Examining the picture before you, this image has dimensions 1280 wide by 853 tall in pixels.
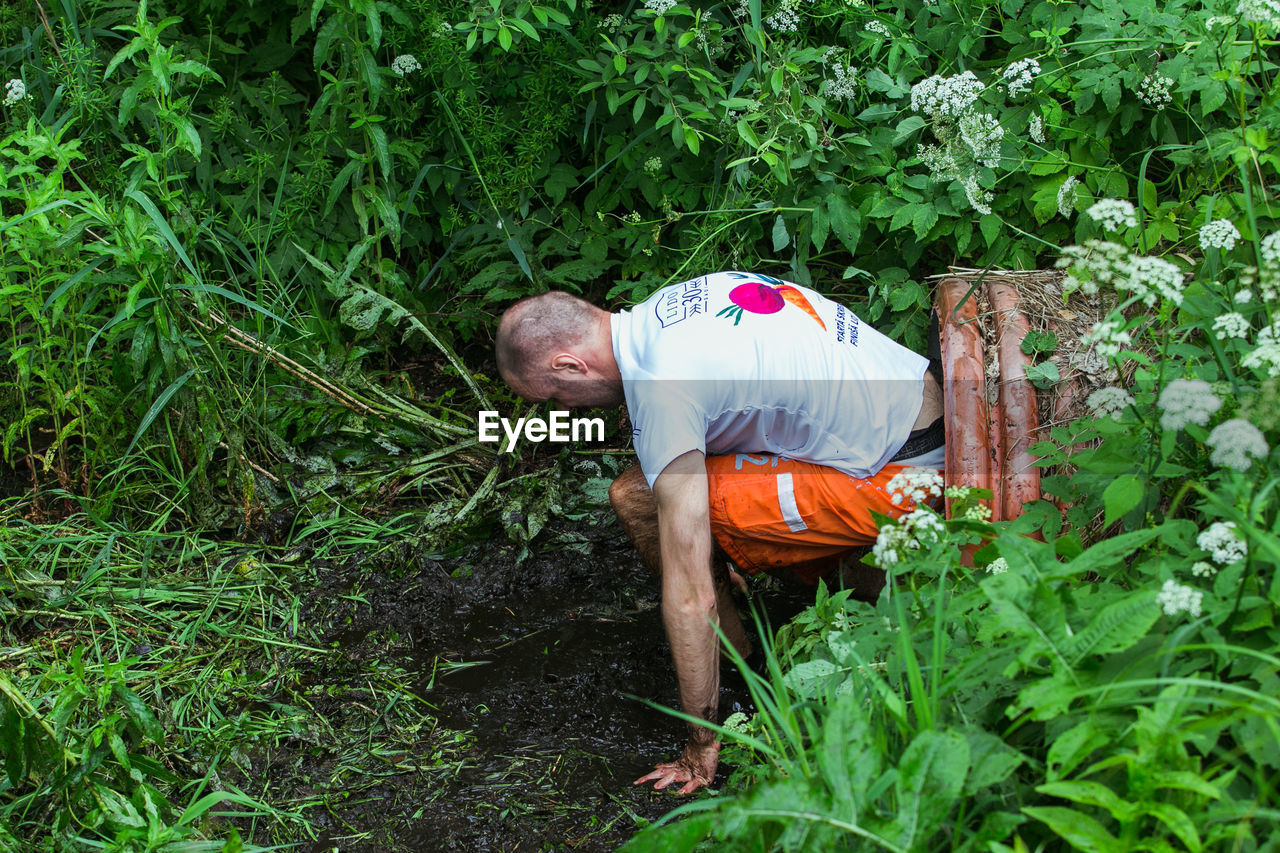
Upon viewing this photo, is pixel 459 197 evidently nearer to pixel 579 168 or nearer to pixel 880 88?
pixel 579 168

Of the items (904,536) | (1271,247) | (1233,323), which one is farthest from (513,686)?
(1271,247)

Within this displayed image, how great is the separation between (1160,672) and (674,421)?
115 centimetres

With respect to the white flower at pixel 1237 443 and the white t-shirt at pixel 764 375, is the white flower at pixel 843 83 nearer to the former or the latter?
the white t-shirt at pixel 764 375

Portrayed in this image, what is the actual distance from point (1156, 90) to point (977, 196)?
0.51 metres

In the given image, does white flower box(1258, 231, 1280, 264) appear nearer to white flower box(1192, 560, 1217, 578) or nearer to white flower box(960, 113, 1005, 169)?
white flower box(1192, 560, 1217, 578)

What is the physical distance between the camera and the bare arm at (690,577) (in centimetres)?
235

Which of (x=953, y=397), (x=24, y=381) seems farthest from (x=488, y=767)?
(x=24, y=381)

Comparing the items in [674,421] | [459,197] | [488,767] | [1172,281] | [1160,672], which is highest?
[459,197]

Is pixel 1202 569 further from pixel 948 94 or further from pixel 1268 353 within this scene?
pixel 948 94

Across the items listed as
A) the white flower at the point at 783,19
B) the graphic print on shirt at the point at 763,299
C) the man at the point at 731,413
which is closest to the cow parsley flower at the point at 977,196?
the man at the point at 731,413

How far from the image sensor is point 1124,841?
141 cm

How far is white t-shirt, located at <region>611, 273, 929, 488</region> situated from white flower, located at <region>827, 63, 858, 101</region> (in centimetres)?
72

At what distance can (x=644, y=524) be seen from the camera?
9.85 feet

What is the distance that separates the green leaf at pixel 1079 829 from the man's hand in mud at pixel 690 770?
41.0 inches
